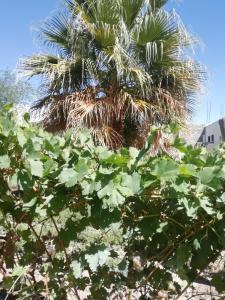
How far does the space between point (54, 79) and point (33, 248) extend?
578cm

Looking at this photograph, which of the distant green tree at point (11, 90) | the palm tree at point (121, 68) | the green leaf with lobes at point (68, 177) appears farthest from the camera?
the distant green tree at point (11, 90)

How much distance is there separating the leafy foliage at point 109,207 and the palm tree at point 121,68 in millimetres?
5284

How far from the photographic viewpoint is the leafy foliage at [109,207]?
48.0 inches

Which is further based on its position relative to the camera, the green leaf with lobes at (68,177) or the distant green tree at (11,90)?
the distant green tree at (11,90)

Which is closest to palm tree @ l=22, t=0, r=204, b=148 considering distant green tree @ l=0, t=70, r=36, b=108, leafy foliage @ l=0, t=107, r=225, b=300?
leafy foliage @ l=0, t=107, r=225, b=300

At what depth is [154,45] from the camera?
23.7 ft

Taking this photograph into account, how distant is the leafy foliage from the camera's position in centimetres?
122

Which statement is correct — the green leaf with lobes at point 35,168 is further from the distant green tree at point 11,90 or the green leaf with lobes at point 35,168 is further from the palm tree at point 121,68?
the distant green tree at point 11,90

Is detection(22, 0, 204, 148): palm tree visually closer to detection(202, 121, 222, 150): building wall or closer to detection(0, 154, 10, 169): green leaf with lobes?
detection(0, 154, 10, 169): green leaf with lobes

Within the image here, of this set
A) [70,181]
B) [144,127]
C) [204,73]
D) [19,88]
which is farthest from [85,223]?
[19,88]

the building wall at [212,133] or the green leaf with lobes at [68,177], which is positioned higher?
the green leaf with lobes at [68,177]

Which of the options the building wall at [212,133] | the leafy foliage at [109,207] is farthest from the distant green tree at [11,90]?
the leafy foliage at [109,207]

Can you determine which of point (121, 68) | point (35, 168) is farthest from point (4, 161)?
point (121, 68)

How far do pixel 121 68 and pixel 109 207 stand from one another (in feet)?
19.3
